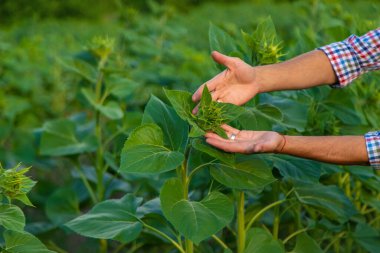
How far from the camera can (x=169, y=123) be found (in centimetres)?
249

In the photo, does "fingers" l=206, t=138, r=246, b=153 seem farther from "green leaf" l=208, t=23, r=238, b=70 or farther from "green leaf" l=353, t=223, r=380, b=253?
"green leaf" l=353, t=223, r=380, b=253

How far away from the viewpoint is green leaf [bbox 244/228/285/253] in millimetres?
2592

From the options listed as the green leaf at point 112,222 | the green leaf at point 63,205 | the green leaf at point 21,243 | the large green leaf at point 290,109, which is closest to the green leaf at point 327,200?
the large green leaf at point 290,109

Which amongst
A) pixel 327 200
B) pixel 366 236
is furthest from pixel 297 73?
pixel 366 236

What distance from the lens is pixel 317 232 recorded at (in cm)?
336

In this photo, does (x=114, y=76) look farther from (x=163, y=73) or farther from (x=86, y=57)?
(x=163, y=73)

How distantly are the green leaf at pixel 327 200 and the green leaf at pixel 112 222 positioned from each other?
0.64m

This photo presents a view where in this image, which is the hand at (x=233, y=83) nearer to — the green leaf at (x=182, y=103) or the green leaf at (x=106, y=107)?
the green leaf at (x=182, y=103)

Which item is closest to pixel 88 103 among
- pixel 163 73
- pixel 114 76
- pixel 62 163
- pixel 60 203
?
pixel 114 76

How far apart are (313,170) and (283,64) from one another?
38cm

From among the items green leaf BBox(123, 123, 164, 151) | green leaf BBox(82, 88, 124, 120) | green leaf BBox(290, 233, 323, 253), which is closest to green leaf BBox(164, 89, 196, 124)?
green leaf BBox(123, 123, 164, 151)

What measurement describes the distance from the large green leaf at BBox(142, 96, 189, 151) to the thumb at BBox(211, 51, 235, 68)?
217mm

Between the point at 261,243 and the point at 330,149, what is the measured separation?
1.33ft

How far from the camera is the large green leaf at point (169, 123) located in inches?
96.0
